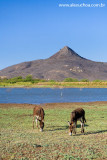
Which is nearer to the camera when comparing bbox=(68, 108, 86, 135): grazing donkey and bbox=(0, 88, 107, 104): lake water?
bbox=(68, 108, 86, 135): grazing donkey

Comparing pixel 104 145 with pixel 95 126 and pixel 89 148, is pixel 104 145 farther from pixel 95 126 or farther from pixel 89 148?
pixel 95 126

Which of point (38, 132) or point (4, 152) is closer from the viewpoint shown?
point (4, 152)

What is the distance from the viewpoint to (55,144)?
1358 centimetres

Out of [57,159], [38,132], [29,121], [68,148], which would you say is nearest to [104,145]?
[68,148]

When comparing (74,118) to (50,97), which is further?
(50,97)

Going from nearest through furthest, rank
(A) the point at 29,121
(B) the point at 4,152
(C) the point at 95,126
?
(B) the point at 4,152 < (C) the point at 95,126 < (A) the point at 29,121

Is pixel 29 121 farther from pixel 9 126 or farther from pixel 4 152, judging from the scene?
pixel 4 152

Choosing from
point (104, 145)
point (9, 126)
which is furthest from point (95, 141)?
point (9, 126)

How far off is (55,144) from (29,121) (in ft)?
33.4

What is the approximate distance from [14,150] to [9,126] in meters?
8.47

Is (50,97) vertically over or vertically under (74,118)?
under

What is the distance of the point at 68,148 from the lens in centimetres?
1290

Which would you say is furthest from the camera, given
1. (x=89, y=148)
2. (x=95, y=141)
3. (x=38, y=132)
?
(x=38, y=132)

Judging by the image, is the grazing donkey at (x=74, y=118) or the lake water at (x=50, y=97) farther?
the lake water at (x=50, y=97)
